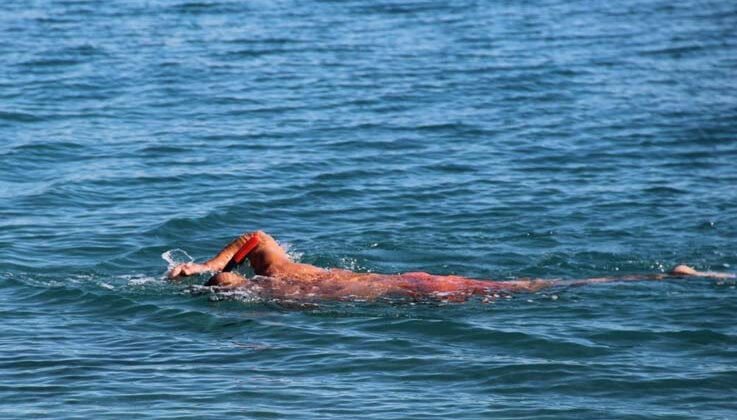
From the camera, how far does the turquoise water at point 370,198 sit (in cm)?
1107

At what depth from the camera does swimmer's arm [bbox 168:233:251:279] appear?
12961 millimetres

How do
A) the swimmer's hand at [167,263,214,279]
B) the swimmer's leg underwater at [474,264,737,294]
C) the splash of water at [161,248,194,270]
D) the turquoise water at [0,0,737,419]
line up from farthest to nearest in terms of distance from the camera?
1. the splash of water at [161,248,194,270]
2. the swimmer's leg underwater at [474,264,737,294]
3. the swimmer's hand at [167,263,214,279]
4. the turquoise water at [0,0,737,419]

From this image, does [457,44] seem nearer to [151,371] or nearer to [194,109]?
[194,109]

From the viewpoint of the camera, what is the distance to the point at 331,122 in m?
21.8

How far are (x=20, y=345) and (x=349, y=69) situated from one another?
14358 millimetres

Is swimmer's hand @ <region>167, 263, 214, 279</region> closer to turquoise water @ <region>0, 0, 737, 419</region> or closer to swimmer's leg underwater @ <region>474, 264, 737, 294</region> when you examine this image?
turquoise water @ <region>0, 0, 737, 419</region>

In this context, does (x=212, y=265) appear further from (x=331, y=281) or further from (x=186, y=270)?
(x=331, y=281)

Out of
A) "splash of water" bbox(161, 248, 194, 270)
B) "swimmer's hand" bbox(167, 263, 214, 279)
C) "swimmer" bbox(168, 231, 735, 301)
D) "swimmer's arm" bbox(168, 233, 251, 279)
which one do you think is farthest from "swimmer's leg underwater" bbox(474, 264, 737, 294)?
"splash of water" bbox(161, 248, 194, 270)

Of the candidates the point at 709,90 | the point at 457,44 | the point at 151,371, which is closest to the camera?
the point at 151,371

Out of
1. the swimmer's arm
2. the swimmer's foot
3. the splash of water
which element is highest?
the swimmer's arm

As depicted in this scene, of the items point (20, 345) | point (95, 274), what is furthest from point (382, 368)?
point (95, 274)

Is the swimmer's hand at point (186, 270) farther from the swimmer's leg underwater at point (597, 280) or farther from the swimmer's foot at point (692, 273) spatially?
the swimmer's foot at point (692, 273)

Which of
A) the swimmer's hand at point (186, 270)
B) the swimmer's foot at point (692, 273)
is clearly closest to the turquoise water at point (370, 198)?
the swimmer's foot at point (692, 273)

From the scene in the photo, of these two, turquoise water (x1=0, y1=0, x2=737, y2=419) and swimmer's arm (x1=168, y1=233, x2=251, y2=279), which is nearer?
turquoise water (x1=0, y1=0, x2=737, y2=419)
